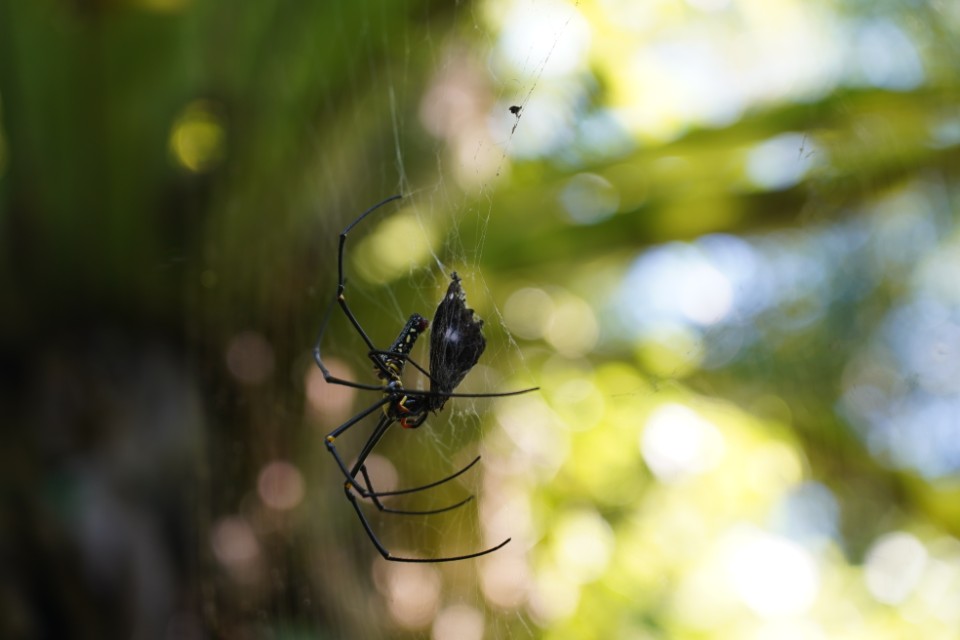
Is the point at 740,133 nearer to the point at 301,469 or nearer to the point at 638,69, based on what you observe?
the point at 638,69

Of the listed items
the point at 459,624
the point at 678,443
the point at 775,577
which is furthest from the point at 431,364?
the point at 775,577

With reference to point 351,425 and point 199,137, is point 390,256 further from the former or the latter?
point 351,425

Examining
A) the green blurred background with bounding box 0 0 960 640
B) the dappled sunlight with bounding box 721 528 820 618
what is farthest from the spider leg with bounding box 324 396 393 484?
the dappled sunlight with bounding box 721 528 820 618

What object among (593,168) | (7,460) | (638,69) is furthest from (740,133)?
(7,460)

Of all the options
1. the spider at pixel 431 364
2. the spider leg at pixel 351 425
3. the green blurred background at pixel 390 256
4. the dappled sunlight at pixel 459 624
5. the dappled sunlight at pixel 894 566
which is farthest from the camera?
the dappled sunlight at pixel 894 566

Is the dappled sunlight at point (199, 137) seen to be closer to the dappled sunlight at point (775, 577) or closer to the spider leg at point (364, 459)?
the spider leg at point (364, 459)

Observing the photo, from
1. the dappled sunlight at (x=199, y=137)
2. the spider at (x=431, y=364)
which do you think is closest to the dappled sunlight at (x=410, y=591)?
the spider at (x=431, y=364)

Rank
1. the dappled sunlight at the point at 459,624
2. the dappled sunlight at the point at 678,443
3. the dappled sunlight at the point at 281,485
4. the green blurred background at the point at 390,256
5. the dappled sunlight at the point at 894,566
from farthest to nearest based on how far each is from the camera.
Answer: the dappled sunlight at the point at 678,443 → the dappled sunlight at the point at 894,566 → the dappled sunlight at the point at 281,485 → the green blurred background at the point at 390,256 → the dappled sunlight at the point at 459,624

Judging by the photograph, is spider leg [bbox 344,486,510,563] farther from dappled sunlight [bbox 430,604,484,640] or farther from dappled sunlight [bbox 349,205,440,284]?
dappled sunlight [bbox 349,205,440,284]
